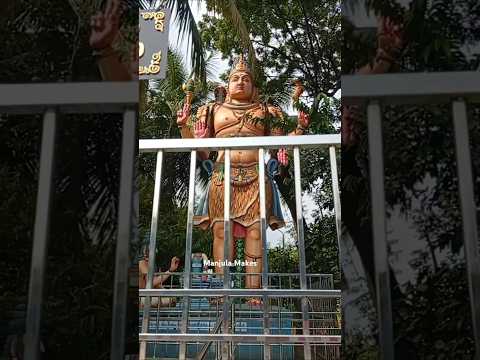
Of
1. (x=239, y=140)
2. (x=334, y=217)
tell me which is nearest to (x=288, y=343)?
(x=334, y=217)

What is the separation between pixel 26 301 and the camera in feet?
1.76

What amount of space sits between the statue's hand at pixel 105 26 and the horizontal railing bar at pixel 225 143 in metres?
0.78

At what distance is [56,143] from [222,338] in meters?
0.81

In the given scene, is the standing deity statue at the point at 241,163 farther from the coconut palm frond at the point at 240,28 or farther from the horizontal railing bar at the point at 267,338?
the horizontal railing bar at the point at 267,338

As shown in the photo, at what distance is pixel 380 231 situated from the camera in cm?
53

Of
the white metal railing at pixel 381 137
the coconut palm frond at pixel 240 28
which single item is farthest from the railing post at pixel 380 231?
the coconut palm frond at pixel 240 28

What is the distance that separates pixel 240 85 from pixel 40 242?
98 centimetres

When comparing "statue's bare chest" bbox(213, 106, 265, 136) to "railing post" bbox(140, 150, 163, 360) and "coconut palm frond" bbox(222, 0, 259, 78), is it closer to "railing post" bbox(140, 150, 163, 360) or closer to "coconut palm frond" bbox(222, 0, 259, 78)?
"coconut palm frond" bbox(222, 0, 259, 78)

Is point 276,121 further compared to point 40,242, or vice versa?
point 276,121

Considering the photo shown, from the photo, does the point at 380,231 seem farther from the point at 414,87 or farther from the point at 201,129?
the point at 201,129

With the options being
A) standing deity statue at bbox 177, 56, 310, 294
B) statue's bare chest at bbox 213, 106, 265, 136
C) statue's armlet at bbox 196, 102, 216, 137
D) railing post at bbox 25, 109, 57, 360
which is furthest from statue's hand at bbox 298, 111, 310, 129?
railing post at bbox 25, 109, 57, 360

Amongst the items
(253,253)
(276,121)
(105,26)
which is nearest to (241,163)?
(276,121)

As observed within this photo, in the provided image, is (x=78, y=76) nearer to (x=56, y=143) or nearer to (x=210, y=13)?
(x=56, y=143)

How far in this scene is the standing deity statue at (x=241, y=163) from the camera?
54.3 inches
